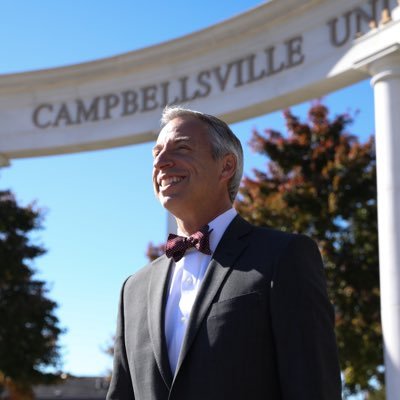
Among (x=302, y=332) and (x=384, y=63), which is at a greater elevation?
(x=384, y=63)

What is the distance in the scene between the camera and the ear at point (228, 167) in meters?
5.29

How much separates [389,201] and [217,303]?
12.9 meters

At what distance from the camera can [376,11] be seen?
18.1 m

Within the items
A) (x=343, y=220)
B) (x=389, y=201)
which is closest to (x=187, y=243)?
(x=389, y=201)

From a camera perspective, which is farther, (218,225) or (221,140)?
(221,140)

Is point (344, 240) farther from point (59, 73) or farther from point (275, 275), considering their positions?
point (275, 275)

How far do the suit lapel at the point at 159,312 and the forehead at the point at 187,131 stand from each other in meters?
0.88

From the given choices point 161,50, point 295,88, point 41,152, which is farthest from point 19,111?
point 295,88

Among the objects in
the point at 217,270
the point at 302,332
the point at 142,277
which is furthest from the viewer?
the point at 142,277

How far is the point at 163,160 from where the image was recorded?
5207mm

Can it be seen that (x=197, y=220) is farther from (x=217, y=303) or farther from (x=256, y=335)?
(x=256, y=335)

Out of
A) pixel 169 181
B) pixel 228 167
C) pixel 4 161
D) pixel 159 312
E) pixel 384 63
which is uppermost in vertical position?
pixel 384 63

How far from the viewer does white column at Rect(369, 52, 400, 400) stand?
1609 centimetres

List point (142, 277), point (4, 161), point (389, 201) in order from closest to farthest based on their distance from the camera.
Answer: point (142, 277)
point (389, 201)
point (4, 161)
